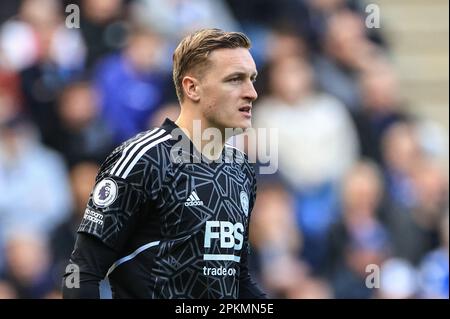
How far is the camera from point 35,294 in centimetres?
738

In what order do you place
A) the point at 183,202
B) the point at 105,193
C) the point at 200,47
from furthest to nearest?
the point at 200,47, the point at 183,202, the point at 105,193

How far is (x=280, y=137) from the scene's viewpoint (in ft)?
27.2

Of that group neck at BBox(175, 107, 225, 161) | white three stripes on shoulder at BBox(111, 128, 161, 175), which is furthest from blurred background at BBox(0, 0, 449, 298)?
white three stripes on shoulder at BBox(111, 128, 161, 175)

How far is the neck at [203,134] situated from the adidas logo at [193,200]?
0.22 meters

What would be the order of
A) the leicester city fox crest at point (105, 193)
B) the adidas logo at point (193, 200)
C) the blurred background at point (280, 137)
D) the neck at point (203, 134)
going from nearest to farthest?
the leicester city fox crest at point (105, 193) → the adidas logo at point (193, 200) → the neck at point (203, 134) → the blurred background at point (280, 137)

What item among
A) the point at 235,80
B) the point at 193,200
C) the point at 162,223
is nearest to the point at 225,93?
the point at 235,80

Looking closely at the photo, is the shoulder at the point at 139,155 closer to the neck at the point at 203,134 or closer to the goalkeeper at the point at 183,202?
the goalkeeper at the point at 183,202

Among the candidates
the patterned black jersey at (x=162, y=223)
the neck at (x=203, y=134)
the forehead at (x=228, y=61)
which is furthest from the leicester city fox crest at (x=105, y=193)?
the forehead at (x=228, y=61)

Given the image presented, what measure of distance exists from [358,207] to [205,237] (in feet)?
15.3

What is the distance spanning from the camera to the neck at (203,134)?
154 inches

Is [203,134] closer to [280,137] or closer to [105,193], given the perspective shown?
[105,193]

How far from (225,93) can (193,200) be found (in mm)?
493
